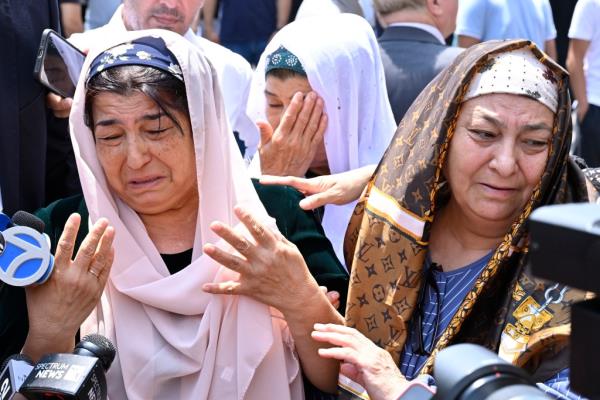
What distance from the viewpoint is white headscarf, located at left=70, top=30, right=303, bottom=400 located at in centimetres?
249

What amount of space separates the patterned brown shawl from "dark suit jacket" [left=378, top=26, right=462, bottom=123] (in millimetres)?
1442

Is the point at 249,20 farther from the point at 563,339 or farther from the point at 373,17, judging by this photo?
the point at 563,339

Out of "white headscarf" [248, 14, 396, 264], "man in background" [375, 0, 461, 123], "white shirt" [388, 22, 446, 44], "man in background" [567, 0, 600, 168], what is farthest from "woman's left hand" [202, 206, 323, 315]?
"man in background" [567, 0, 600, 168]

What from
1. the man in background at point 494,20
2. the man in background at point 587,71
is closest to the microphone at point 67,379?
the man in background at point 494,20

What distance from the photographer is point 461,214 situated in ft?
8.59

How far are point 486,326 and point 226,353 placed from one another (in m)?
Answer: 0.69

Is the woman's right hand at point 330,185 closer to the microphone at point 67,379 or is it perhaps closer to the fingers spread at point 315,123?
the fingers spread at point 315,123

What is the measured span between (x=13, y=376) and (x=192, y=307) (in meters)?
0.55

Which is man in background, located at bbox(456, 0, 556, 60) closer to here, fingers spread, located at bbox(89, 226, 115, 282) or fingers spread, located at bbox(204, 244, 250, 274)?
fingers spread, located at bbox(204, 244, 250, 274)

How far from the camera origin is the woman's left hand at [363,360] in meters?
2.29

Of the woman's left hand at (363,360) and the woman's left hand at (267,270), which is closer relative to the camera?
the woman's left hand at (363,360)

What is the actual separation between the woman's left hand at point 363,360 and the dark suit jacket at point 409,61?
1864 mm

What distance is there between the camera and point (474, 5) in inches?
237

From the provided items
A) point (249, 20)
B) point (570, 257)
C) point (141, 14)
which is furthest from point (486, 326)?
point (249, 20)
